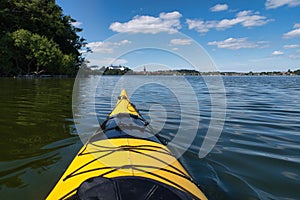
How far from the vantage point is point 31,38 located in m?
33.8

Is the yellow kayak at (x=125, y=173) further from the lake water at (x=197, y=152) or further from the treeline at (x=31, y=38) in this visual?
the treeline at (x=31, y=38)

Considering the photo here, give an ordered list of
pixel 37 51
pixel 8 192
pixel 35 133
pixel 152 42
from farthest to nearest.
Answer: pixel 37 51 → pixel 152 42 → pixel 35 133 → pixel 8 192

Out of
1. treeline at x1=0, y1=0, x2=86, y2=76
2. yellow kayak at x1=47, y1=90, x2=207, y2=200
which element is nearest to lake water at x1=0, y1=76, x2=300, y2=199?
yellow kayak at x1=47, y1=90, x2=207, y2=200

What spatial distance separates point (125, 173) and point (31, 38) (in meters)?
38.1

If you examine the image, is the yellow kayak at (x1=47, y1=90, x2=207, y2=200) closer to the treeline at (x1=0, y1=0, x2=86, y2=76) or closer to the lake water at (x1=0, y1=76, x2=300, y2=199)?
the lake water at (x1=0, y1=76, x2=300, y2=199)

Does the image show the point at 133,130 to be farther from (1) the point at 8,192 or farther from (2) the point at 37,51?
(2) the point at 37,51

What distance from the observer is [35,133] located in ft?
17.7

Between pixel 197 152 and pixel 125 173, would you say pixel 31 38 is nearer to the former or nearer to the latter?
pixel 197 152

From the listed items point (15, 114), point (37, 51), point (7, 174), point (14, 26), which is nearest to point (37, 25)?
point (14, 26)

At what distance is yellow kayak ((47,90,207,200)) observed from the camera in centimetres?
175

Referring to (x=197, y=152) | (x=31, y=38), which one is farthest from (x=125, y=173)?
(x=31, y=38)

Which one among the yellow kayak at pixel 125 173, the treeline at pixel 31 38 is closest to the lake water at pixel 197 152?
the yellow kayak at pixel 125 173

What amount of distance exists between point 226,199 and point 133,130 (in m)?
1.86

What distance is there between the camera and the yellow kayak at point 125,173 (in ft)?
5.76
